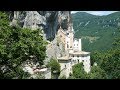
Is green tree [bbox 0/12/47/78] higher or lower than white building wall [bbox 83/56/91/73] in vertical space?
higher

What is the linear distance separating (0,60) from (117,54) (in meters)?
17.4

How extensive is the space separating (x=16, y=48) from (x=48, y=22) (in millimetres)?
45980

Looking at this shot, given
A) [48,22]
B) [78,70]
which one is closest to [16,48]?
[78,70]

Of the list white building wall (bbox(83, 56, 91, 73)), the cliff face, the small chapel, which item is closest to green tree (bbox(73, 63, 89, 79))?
the small chapel

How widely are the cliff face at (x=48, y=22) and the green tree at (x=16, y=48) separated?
125 ft

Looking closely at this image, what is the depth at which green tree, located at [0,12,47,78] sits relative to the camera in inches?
511

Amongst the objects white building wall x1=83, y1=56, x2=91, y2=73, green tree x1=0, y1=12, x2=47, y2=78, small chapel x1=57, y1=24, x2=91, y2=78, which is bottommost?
white building wall x1=83, y1=56, x2=91, y2=73

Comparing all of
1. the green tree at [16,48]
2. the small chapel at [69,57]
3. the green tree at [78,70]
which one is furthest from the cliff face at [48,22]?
the green tree at [16,48]

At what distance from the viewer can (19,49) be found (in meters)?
13.6

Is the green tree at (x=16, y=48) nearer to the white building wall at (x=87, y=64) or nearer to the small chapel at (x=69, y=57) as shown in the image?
the small chapel at (x=69, y=57)

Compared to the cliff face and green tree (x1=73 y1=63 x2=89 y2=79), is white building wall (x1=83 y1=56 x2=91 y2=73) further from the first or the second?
the cliff face

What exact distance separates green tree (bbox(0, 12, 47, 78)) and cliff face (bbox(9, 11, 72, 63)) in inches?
1501

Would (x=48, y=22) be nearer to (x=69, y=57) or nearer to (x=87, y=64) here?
(x=69, y=57)

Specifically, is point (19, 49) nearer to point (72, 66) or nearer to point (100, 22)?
point (72, 66)
